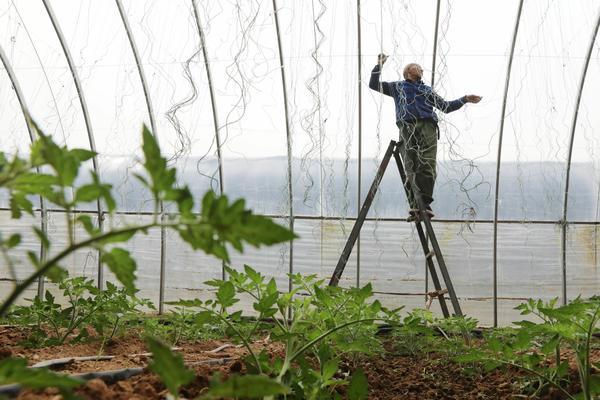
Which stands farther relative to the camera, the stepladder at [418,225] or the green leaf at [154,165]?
the stepladder at [418,225]

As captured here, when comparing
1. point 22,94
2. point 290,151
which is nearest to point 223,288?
point 290,151

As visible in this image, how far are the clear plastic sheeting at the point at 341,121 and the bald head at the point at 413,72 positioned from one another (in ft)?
0.38

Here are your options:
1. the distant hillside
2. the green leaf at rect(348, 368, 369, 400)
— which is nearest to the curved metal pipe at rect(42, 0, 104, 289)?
the distant hillside

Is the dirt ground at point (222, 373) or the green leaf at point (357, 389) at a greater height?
the green leaf at point (357, 389)

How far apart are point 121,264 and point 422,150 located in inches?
214

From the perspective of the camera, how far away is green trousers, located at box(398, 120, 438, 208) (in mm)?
6033

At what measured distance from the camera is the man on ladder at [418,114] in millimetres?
6105

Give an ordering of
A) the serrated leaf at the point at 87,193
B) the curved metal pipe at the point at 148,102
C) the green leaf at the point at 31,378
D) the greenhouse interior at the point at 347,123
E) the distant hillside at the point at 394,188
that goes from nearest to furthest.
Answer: the green leaf at the point at 31,378, the serrated leaf at the point at 87,193, the greenhouse interior at the point at 347,123, the curved metal pipe at the point at 148,102, the distant hillside at the point at 394,188

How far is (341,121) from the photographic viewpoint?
7754 millimetres

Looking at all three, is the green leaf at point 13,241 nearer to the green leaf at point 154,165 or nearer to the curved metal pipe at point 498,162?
the green leaf at point 154,165

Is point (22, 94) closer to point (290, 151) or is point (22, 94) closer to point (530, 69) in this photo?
point (290, 151)

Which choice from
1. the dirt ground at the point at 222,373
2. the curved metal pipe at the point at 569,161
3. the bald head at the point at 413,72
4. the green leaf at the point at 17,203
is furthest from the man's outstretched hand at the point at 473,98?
the green leaf at the point at 17,203

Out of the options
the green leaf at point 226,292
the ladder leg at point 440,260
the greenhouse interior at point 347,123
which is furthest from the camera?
the greenhouse interior at point 347,123

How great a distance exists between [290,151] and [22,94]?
348cm
